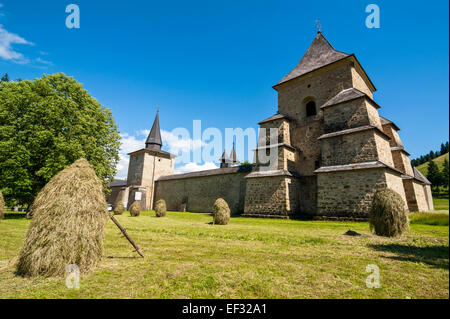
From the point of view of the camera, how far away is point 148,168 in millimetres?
33344

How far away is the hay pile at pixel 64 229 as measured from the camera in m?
3.30

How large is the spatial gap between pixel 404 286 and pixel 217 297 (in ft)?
8.38

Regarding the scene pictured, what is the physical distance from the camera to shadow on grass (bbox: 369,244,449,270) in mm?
3887

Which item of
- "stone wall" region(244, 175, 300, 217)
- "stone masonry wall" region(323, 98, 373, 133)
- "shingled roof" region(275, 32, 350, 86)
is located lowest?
"stone wall" region(244, 175, 300, 217)

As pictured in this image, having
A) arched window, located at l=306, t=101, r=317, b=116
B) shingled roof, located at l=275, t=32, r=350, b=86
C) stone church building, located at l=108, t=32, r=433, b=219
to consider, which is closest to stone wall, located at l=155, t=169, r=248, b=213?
stone church building, located at l=108, t=32, r=433, b=219

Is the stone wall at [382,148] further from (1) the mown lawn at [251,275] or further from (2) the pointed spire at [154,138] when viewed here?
(2) the pointed spire at [154,138]

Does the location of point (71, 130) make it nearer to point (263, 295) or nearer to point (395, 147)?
point (263, 295)

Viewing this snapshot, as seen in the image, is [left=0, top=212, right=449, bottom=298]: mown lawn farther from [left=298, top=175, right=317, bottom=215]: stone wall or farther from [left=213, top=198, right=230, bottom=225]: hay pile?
[left=298, top=175, right=317, bottom=215]: stone wall

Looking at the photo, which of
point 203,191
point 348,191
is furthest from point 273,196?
point 203,191

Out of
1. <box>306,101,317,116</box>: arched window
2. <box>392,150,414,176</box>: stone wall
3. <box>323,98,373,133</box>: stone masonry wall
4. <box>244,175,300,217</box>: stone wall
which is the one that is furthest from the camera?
<box>306,101,317,116</box>: arched window

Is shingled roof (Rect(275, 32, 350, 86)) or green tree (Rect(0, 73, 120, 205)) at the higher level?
shingled roof (Rect(275, 32, 350, 86))

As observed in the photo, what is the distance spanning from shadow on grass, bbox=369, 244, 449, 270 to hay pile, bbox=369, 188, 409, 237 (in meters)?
1.54
